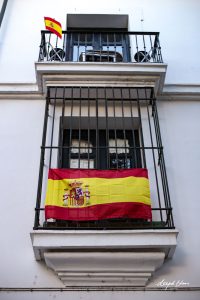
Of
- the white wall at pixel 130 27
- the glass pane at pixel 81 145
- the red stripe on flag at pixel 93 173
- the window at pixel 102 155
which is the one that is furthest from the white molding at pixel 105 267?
the white wall at pixel 130 27

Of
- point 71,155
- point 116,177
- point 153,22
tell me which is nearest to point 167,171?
point 116,177

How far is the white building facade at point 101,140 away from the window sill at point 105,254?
0.01 metres

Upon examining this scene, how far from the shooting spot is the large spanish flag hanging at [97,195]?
16.0 ft

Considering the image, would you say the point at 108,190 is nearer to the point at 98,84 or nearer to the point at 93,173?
the point at 93,173

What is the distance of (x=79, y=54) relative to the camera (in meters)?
7.55

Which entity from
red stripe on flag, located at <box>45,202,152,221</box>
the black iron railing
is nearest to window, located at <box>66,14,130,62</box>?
the black iron railing

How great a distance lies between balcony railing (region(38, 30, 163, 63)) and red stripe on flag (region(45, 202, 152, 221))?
3.03m

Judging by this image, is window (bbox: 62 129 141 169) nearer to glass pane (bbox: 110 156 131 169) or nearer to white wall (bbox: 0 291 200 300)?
glass pane (bbox: 110 156 131 169)

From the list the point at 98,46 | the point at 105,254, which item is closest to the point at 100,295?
the point at 105,254

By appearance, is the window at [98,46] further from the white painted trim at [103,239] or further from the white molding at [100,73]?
the white painted trim at [103,239]

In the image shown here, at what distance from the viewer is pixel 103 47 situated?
805 centimetres

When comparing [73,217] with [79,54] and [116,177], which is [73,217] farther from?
[79,54]

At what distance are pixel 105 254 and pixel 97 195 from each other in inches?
32.3

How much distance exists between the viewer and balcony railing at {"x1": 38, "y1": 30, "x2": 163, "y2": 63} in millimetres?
7008
